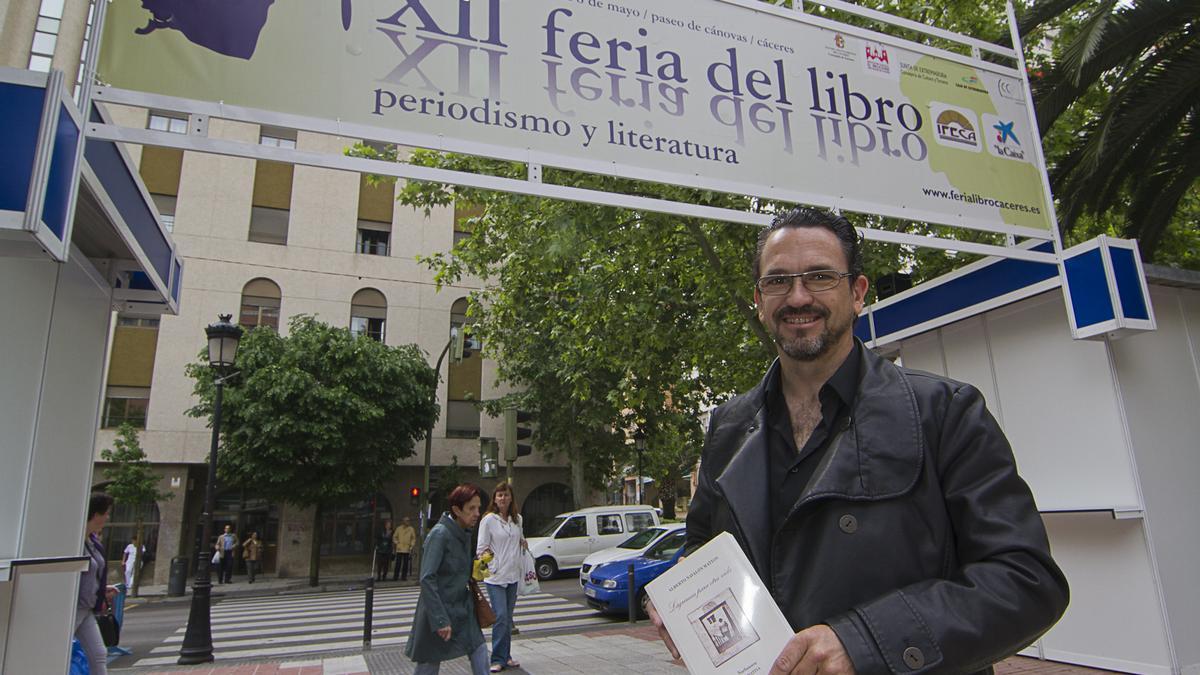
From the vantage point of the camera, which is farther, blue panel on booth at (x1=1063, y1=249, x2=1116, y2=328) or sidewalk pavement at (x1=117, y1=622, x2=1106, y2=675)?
→ sidewalk pavement at (x1=117, y1=622, x2=1106, y2=675)

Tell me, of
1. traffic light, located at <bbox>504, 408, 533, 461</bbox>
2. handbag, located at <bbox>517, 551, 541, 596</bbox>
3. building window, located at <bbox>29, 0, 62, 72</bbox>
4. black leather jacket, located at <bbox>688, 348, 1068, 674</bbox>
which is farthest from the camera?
traffic light, located at <bbox>504, 408, 533, 461</bbox>

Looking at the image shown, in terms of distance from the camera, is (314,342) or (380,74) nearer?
(380,74)

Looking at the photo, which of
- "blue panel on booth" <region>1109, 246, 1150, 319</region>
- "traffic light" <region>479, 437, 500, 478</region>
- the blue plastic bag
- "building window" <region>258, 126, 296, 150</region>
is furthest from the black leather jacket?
"building window" <region>258, 126, 296, 150</region>

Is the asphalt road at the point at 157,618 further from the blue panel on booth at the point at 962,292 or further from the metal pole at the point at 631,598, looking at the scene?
the blue panel on booth at the point at 962,292

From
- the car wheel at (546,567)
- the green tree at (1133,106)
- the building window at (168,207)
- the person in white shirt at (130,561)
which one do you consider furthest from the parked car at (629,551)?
the building window at (168,207)

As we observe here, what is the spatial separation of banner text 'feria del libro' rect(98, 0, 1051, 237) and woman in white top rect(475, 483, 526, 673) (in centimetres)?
499

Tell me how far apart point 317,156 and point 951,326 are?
20.1ft

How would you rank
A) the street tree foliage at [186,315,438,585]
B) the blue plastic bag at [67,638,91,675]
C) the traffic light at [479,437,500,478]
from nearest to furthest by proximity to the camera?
the blue plastic bag at [67,638,91,675]
the traffic light at [479,437,500,478]
the street tree foliage at [186,315,438,585]

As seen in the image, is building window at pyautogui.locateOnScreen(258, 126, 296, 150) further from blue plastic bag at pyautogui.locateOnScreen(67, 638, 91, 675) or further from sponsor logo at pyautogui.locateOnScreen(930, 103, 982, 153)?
sponsor logo at pyautogui.locateOnScreen(930, 103, 982, 153)

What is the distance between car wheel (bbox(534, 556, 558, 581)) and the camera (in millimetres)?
20719

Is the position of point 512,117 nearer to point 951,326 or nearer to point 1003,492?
point 1003,492

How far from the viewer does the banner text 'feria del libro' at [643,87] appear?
3867 millimetres

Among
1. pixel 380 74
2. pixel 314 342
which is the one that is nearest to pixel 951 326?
pixel 380 74

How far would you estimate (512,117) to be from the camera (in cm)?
436
